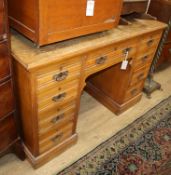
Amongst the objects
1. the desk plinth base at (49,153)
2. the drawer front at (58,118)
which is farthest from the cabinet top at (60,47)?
the desk plinth base at (49,153)

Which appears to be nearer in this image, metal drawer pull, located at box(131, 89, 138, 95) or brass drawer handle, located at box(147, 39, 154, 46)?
brass drawer handle, located at box(147, 39, 154, 46)

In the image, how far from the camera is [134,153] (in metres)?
1.75

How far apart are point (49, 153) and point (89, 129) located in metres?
0.48

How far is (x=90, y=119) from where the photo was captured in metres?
2.05

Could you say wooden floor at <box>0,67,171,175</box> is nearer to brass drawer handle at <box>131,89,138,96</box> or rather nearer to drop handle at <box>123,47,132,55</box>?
brass drawer handle at <box>131,89,138,96</box>

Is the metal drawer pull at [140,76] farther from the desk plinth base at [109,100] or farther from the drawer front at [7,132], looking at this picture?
the drawer front at [7,132]

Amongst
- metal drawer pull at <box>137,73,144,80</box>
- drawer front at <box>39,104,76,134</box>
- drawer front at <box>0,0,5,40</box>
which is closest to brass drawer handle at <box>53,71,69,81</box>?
drawer front at <box>39,104,76,134</box>

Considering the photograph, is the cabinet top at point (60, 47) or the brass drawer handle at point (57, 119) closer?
the cabinet top at point (60, 47)

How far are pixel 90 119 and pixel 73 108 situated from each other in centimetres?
56

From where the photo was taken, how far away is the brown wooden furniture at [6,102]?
100cm

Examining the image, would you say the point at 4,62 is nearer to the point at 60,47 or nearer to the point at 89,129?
the point at 60,47

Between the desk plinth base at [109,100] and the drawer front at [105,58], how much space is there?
22.7 inches

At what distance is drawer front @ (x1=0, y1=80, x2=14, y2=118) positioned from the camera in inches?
45.9

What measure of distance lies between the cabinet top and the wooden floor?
863 mm
